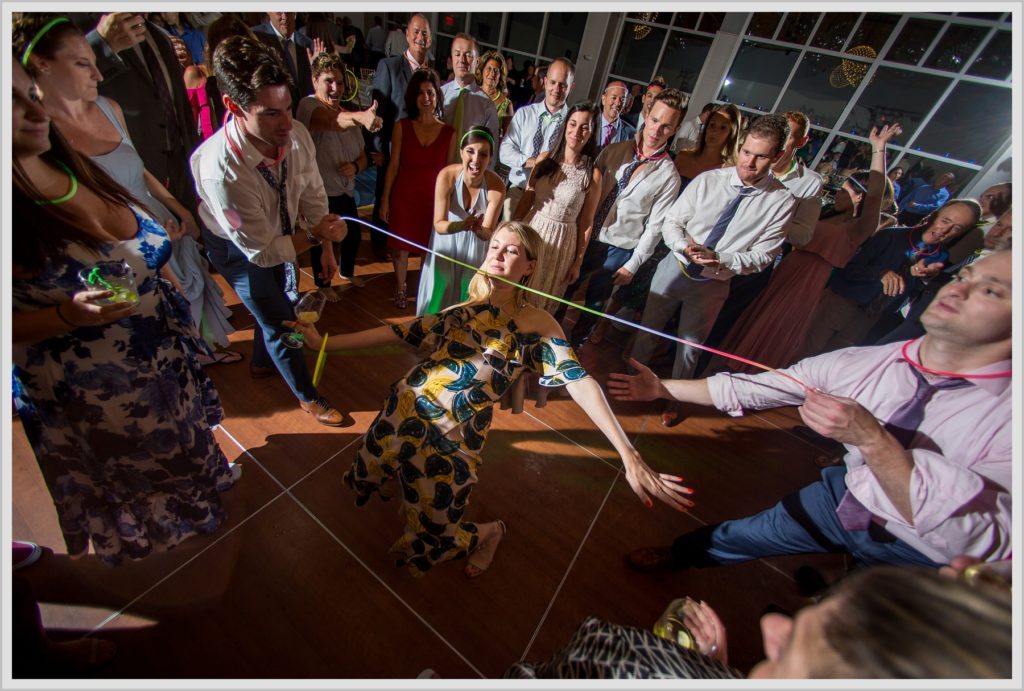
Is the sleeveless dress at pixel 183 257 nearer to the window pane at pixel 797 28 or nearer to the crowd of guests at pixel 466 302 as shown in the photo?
the crowd of guests at pixel 466 302

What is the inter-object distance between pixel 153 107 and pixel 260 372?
72.8 inches

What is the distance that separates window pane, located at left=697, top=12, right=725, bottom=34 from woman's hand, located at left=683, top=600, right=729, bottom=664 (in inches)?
405

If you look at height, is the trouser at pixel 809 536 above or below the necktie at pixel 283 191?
below

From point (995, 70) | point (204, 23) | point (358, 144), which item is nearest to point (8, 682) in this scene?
point (358, 144)

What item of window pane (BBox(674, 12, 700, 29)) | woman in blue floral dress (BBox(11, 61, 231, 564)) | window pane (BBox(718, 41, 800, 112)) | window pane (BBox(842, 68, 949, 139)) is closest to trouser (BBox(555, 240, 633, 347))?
woman in blue floral dress (BBox(11, 61, 231, 564))

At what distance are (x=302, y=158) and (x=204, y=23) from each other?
411 cm

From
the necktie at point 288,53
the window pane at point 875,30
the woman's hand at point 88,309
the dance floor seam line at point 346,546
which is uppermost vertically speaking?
the window pane at point 875,30

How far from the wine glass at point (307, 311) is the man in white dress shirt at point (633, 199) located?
83.0 inches

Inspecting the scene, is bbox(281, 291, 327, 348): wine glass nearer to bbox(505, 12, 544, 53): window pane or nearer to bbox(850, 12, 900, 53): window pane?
bbox(850, 12, 900, 53): window pane

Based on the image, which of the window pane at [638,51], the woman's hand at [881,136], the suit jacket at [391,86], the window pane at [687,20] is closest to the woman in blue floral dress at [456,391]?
the suit jacket at [391,86]

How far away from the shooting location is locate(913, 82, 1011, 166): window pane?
6.30 meters

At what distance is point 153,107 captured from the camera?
2.55m

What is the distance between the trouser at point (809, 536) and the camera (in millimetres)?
1456

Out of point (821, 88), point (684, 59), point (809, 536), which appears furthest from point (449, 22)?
point (809, 536)
